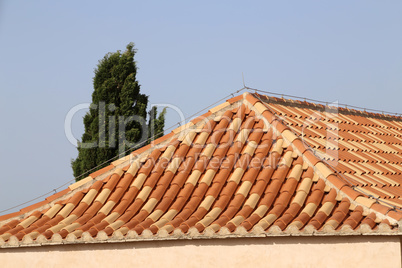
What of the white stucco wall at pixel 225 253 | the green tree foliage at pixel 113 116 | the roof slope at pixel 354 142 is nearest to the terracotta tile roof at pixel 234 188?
the roof slope at pixel 354 142

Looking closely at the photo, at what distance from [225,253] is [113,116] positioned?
13.1 metres

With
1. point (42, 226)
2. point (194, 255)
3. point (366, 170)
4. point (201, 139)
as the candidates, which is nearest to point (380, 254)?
point (194, 255)

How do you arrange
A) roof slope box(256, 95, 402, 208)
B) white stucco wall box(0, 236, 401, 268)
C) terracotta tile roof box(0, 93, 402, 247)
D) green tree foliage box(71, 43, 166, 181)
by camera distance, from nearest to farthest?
white stucco wall box(0, 236, 401, 268) < terracotta tile roof box(0, 93, 402, 247) < roof slope box(256, 95, 402, 208) < green tree foliage box(71, 43, 166, 181)

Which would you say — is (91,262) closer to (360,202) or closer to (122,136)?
(360,202)

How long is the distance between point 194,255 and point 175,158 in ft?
8.14

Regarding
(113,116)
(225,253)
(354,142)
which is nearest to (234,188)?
(225,253)

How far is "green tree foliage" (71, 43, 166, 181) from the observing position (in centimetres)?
2012

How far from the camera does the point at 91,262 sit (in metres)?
8.95

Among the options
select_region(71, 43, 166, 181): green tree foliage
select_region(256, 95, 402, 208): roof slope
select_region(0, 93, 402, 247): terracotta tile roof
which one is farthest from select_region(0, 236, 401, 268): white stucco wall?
select_region(71, 43, 166, 181): green tree foliage

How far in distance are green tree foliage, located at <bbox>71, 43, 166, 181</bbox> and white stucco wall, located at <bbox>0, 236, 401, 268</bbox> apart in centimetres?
1068

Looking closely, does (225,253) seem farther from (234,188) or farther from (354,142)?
(354,142)

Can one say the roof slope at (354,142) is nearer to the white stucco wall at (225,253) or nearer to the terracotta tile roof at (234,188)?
the terracotta tile roof at (234,188)

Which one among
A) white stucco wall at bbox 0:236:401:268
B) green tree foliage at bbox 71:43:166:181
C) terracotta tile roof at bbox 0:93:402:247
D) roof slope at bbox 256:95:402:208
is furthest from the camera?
green tree foliage at bbox 71:43:166:181

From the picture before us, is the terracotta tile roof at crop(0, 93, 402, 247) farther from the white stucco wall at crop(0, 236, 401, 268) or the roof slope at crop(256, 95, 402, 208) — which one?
the white stucco wall at crop(0, 236, 401, 268)
